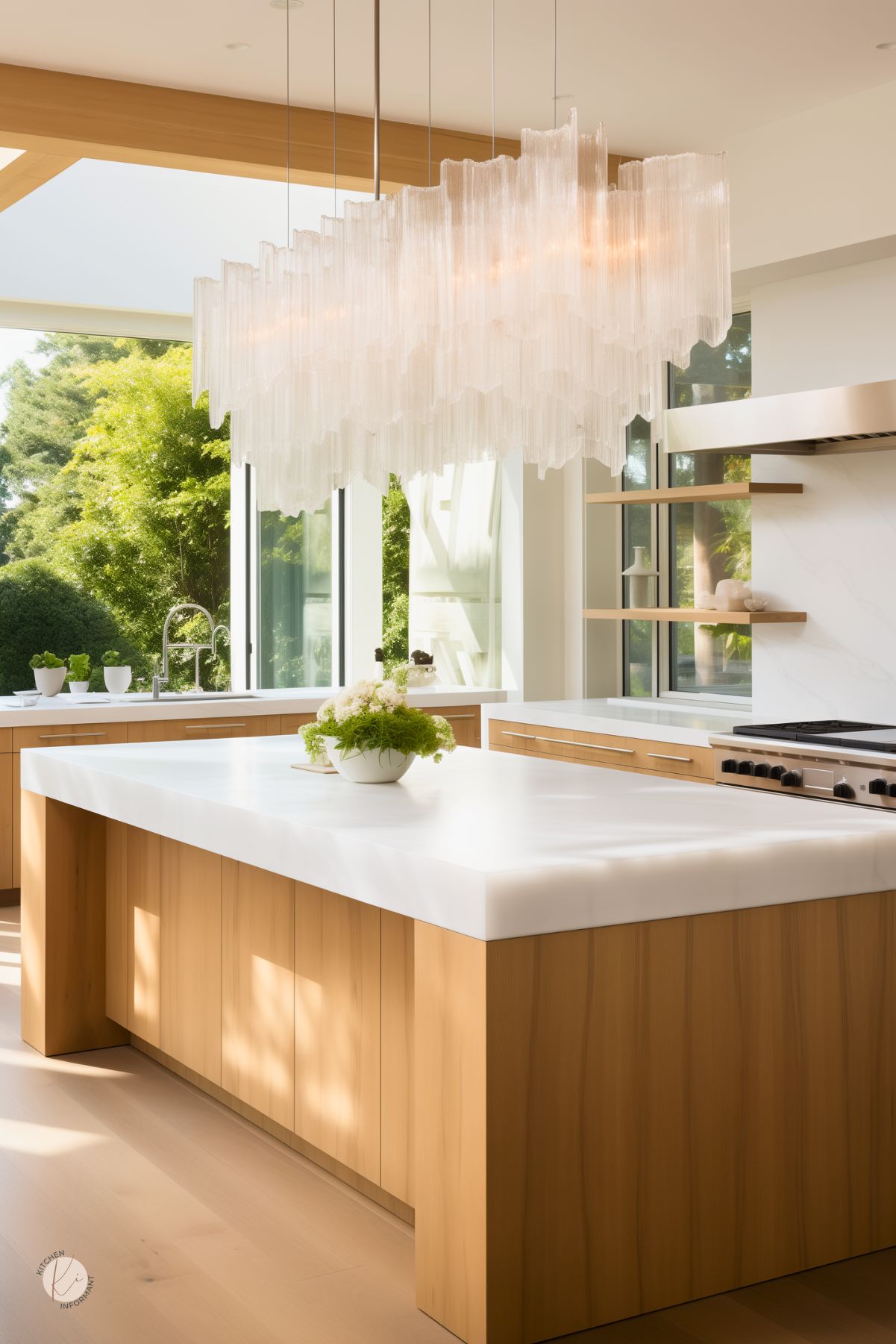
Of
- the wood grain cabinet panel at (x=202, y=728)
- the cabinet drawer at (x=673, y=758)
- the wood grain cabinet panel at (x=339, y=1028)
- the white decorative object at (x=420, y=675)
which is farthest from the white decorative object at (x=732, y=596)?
the wood grain cabinet panel at (x=339, y=1028)

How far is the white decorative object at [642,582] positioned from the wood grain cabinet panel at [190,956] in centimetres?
337

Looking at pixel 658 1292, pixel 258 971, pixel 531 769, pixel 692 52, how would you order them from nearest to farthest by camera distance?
pixel 658 1292 → pixel 258 971 → pixel 531 769 → pixel 692 52

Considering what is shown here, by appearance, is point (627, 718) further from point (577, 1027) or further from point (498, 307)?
point (577, 1027)

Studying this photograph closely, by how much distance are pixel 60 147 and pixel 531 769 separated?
2848 mm

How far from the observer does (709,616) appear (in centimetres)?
580

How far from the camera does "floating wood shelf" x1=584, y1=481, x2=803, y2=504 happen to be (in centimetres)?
564

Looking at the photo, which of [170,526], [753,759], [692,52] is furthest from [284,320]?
[170,526]

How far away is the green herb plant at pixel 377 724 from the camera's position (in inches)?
147

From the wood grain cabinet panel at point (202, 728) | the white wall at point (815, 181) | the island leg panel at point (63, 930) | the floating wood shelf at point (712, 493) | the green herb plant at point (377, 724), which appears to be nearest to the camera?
the green herb plant at point (377, 724)

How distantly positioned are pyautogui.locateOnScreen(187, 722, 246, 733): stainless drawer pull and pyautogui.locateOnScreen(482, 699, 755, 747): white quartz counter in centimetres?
117

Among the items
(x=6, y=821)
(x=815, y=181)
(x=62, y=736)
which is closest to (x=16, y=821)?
(x=6, y=821)

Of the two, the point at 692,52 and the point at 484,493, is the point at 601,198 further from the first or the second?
the point at 484,493

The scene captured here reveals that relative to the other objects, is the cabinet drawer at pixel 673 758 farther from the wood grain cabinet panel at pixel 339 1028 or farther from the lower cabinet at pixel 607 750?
the wood grain cabinet panel at pixel 339 1028

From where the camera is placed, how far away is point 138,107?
511 centimetres
